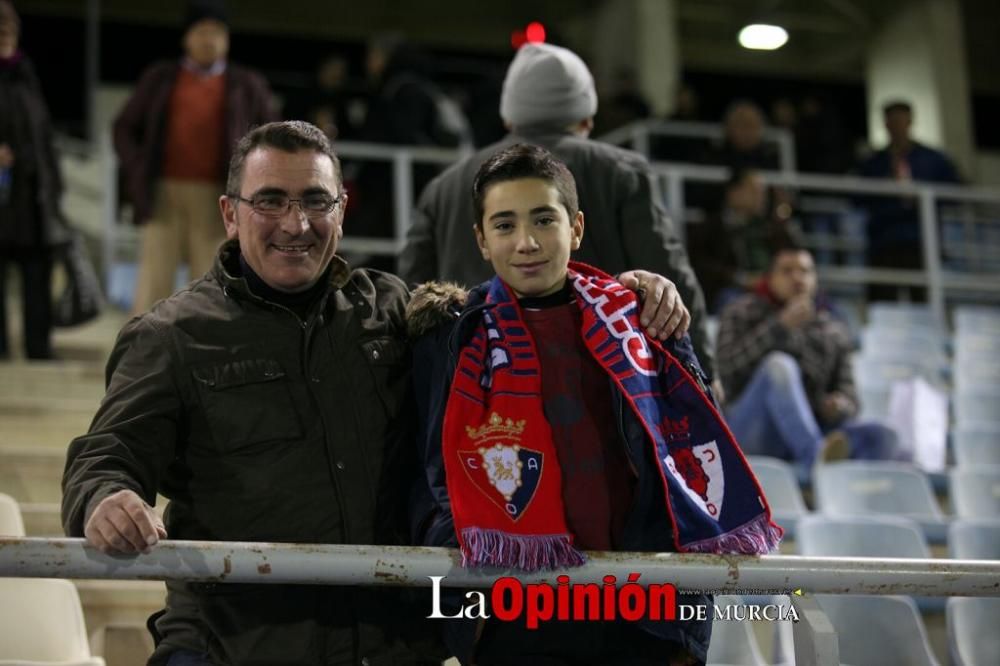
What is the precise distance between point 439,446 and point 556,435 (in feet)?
0.59

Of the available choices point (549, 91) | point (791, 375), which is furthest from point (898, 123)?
point (549, 91)

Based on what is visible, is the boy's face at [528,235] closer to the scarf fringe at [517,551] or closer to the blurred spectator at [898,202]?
the scarf fringe at [517,551]

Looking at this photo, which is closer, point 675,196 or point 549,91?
point 549,91

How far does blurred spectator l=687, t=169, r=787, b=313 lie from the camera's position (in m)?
6.72

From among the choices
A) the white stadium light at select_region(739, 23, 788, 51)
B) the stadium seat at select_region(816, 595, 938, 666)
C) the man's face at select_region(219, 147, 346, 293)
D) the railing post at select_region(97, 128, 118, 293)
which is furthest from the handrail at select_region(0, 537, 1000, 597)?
the white stadium light at select_region(739, 23, 788, 51)

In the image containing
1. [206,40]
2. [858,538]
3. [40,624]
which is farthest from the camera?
[206,40]

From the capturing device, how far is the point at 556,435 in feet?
6.81

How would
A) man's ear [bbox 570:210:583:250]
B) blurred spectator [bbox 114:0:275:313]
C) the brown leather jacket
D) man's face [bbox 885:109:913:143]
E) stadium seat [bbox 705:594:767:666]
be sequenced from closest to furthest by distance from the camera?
1. the brown leather jacket
2. man's ear [bbox 570:210:583:250]
3. stadium seat [bbox 705:594:767:666]
4. blurred spectator [bbox 114:0:275:313]
5. man's face [bbox 885:109:913:143]

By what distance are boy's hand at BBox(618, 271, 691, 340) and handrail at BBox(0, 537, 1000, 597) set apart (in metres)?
0.39

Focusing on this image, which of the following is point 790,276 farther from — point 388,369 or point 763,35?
point 763,35

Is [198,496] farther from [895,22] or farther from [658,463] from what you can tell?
[895,22]

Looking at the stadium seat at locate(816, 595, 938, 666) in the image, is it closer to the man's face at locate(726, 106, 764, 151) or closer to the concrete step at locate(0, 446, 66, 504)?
the concrete step at locate(0, 446, 66, 504)

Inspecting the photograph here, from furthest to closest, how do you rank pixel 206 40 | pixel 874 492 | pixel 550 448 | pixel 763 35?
pixel 763 35
pixel 206 40
pixel 874 492
pixel 550 448

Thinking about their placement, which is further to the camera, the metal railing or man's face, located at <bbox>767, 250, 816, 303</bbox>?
man's face, located at <bbox>767, 250, 816, 303</bbox>
